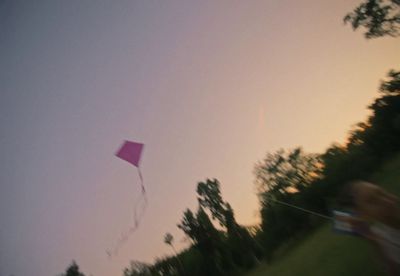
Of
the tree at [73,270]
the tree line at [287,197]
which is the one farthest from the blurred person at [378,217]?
the tree at [73,270]

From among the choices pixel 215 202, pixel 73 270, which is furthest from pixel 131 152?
pixel 73 270

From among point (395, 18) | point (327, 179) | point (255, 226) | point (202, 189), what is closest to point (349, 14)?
point (395, 18)

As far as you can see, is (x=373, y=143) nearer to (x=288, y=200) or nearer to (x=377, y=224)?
(x=288, y=200)

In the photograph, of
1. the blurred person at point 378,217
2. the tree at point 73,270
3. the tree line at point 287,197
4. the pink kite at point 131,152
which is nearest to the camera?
the blurred person at point 378,217

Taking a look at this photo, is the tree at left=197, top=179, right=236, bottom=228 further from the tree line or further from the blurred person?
the blurred person

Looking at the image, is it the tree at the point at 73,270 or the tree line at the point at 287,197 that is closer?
the tree line at the point at 287,197

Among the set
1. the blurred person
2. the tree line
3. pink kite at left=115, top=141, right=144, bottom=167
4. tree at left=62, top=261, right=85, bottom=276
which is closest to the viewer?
the blurred person

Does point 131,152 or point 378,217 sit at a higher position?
point 131,152

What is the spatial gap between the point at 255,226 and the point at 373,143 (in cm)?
1805

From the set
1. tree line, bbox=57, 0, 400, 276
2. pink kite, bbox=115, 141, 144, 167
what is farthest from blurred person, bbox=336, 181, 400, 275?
tree line, bbox=57, 0, 400, 276

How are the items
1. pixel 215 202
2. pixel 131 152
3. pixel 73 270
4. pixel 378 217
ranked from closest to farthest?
pixel 378 217
pixel 131 152
pixel 215 202
pixel 73 270

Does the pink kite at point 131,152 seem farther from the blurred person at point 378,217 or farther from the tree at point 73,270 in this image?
the tree at point 73,270

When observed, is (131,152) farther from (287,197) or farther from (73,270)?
(73,270)

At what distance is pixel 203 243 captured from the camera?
36250 millimetres
